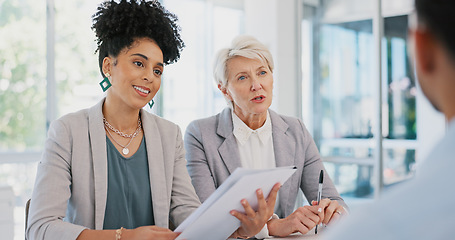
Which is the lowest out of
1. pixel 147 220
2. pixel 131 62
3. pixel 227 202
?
pixel 147 220

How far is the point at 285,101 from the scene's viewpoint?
4.97 meters

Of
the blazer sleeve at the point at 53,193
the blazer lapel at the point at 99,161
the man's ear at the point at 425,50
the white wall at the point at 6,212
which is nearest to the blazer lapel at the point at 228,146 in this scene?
the blazer lapel at the point at 99,161

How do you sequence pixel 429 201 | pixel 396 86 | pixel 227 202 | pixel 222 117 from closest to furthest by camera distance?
pixel 429 201 → pixel 227 202 → pixel 222 117 → pixel 396 86

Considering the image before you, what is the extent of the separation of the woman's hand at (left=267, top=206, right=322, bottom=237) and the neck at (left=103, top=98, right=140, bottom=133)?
2.21 ft

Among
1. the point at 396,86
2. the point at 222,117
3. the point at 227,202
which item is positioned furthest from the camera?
the point at 396,86

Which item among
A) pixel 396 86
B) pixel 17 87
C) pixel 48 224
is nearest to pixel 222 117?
pixel 48 224

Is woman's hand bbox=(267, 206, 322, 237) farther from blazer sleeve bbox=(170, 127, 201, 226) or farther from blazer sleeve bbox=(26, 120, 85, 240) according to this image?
blazer sleeve bbox=(26, 120, 85, 240)

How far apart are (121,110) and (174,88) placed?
3513 millimetres

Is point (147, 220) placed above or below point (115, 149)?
below

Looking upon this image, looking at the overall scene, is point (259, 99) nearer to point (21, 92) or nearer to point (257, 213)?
point (257, 213)

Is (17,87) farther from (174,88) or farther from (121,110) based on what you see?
(121,110)

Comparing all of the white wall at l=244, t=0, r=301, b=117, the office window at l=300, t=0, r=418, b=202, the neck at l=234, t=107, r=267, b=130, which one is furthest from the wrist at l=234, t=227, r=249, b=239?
the white wall at l=244, t=0, r=301, b=117

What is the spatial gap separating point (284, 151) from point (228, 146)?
10.4 inches

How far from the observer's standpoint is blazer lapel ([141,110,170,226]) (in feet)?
5.56
